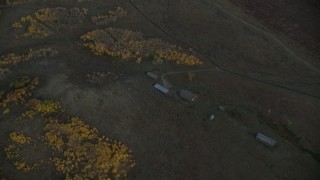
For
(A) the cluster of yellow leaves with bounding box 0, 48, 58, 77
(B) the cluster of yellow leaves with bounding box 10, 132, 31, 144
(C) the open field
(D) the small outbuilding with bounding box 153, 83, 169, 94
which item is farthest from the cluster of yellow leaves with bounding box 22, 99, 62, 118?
(D) the small outbuilding with bounding box 153, 83, 169, 94

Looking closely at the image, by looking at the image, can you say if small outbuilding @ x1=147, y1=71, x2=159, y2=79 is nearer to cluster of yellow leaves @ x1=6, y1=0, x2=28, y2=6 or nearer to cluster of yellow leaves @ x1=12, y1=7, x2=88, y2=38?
cluster of yellow leaves @ x1=12, y1=7, x2=88, y2=38

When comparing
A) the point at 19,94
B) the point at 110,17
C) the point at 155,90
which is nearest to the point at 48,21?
the point at 110,17

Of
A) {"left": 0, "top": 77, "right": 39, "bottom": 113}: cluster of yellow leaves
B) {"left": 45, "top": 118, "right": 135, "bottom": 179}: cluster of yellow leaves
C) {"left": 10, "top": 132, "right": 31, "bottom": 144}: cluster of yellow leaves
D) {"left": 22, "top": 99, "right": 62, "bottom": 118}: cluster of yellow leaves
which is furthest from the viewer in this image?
{"left": 0, "top": 77, "right": 39, "bottom": 113}: cluster of yellow leaves

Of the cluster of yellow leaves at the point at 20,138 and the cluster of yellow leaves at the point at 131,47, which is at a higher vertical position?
the cluster of yellow leaves at the point at 131,47

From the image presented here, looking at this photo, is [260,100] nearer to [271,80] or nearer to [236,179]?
[271,80]

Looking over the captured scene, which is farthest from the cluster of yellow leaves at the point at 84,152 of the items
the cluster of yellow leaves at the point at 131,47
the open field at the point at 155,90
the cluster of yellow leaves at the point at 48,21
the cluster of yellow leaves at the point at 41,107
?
the cluster of yellow leaves at the point at 48,21

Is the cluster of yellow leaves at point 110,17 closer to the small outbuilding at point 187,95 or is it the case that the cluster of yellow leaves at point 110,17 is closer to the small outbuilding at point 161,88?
the small outbuilding at point 161,88
